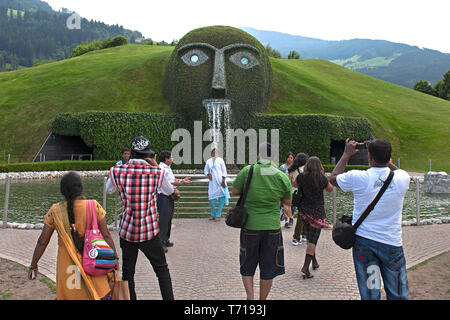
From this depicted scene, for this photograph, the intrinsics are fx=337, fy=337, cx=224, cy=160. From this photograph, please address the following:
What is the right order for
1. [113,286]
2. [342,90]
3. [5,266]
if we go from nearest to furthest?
1. [113,286]
2. [5,266]
3. [342,90]

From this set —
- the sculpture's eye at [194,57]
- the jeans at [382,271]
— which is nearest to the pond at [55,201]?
the jeans at [382,271]

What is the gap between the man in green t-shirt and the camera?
12.1 feet

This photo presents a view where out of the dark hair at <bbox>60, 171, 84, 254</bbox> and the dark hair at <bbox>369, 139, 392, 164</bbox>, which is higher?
the dark hair at <bbox>369, 139, 392, 164</bbox>

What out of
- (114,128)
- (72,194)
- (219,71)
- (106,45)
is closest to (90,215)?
(72,194)

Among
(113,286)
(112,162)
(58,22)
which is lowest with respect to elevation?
(112,162)

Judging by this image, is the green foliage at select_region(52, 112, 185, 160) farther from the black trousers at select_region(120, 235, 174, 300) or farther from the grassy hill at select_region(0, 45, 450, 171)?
the black trousers at select_region(120, 235, 174, 300)

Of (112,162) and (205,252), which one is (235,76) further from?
(205,252)

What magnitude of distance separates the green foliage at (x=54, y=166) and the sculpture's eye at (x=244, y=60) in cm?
1140

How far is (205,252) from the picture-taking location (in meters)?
6.25

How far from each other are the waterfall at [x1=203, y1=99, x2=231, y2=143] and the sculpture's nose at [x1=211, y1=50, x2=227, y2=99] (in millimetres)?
530

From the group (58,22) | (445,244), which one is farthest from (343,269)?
(58,22)

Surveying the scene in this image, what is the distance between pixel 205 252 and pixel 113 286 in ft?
11.2

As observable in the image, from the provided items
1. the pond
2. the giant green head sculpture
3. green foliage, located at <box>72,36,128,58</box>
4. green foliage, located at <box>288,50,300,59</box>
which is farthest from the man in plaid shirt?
green foliage, located at <box>288,50,300,59</box>

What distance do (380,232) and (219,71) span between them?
21540 mm
